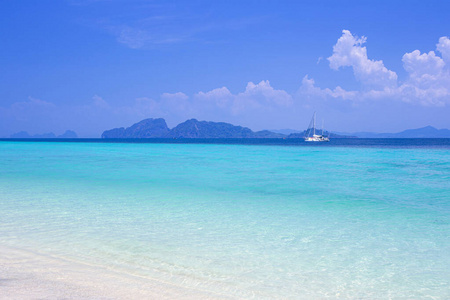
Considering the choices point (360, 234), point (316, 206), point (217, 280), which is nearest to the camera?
point (217, 280)

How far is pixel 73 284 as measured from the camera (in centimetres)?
414

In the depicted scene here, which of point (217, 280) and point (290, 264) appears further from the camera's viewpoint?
point (290, 264)

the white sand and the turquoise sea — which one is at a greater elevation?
the white sand

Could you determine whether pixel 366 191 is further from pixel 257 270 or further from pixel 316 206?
pixel 257 270

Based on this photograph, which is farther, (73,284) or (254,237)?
(254,237)

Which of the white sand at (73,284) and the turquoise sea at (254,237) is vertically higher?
the white sand at (73,284)

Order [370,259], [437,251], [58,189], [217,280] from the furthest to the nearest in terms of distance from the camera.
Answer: [58,189], [437,251], [370,259], [217,280]

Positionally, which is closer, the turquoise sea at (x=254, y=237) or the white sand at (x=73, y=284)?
the white sand at (x=73, y=284)

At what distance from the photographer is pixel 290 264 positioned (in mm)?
5145

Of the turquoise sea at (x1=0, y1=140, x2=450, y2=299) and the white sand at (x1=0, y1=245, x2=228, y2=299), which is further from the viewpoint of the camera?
the turquoise sea at (x1=0, y1=140, x2=450, y2=299)

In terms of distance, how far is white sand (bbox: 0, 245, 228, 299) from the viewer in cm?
383

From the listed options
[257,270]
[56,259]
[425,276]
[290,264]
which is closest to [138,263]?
[56,259]

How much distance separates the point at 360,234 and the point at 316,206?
3.27m

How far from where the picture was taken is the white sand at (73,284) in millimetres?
3832
